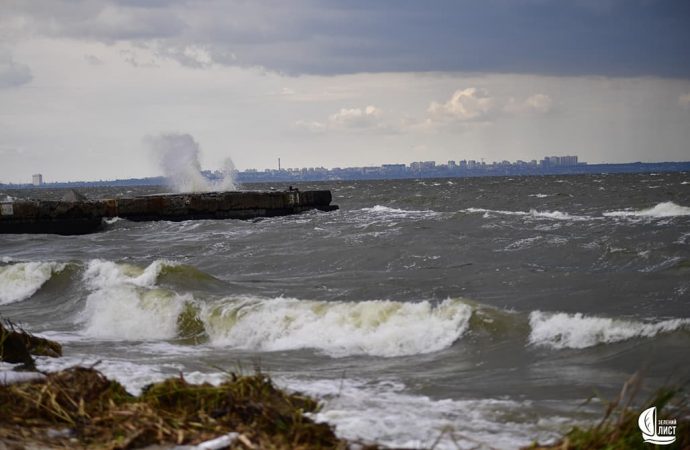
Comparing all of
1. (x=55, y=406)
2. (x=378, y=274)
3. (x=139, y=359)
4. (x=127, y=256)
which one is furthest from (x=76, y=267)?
(x=55, y=406)

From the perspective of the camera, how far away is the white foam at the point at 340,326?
10.4 m

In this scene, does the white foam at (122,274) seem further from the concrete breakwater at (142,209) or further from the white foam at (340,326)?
the concrete breakwater at (142,209)

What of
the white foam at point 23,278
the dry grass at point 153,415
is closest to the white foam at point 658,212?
the white foam at point 23,278

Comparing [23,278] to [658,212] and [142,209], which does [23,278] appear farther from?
[658,212]

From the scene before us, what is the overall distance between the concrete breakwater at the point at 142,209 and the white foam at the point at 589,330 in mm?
25363

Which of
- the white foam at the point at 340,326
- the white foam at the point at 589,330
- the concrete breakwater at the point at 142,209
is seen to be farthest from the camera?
the concrete breakwater at the point at 142,209

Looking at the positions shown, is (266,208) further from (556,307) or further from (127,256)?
(556,307)

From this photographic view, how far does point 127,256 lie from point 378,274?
8.95 meters

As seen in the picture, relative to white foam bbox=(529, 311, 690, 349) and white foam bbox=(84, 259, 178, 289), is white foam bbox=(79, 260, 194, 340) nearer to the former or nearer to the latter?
white foam bbox=(84, 259, 178, 289)

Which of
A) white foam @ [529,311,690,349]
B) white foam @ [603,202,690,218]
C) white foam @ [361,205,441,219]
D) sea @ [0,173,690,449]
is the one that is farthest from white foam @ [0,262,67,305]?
white foam @ [603,202,690,218]

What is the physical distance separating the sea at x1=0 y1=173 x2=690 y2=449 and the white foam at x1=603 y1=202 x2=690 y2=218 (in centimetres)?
922

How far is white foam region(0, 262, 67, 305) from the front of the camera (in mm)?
16453

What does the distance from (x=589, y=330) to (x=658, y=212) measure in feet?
88.8

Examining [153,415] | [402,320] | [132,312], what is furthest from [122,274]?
[153,415]
